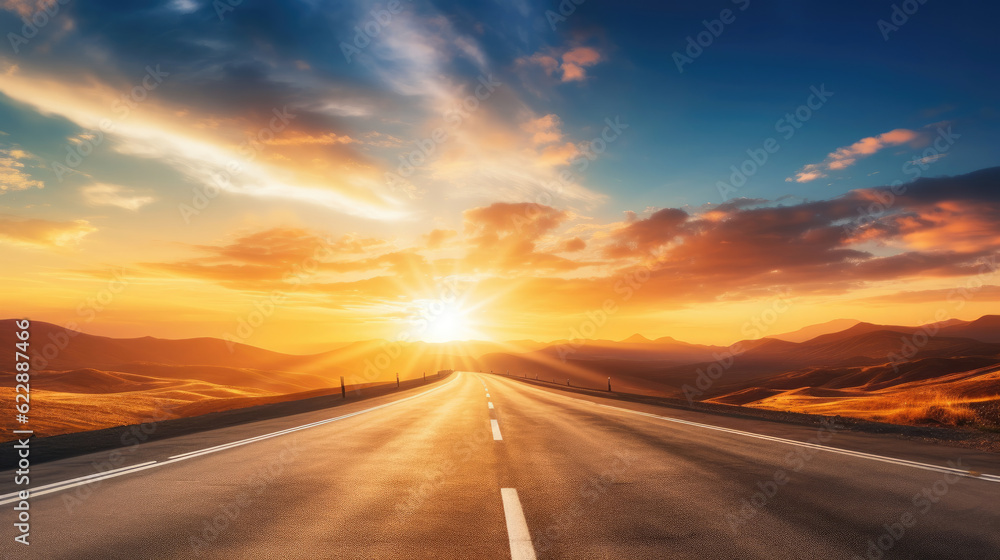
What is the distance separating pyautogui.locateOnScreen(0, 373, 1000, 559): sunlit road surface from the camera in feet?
12.2

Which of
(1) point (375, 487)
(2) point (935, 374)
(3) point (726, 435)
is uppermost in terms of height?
(1) point (375, 487)

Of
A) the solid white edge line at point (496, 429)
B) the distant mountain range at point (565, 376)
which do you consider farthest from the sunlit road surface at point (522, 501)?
the distant mountain range at point (565, 376)

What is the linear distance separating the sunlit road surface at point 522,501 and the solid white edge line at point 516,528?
0.08 ft

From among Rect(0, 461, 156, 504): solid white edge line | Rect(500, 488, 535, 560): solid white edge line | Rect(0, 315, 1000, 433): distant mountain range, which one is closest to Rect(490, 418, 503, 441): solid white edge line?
Rect(500, 488, 535, 560): solid white edge line

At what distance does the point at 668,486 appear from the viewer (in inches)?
216

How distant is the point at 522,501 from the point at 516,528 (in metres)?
0.89

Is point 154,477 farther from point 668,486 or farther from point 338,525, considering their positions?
point 668,486

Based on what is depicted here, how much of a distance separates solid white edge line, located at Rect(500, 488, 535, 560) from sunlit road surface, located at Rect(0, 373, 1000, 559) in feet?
0.08

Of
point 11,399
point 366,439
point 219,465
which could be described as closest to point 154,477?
point 219,465

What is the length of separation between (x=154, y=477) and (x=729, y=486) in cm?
751

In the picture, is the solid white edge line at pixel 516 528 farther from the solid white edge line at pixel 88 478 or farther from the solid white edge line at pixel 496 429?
the solid white edge line at pixel 88 478

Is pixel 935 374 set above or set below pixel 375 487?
below

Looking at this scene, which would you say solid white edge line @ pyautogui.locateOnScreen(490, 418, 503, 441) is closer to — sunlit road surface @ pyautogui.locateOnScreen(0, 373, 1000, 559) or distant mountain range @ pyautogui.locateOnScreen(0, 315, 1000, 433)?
sunlit road surface @ pyautogui.locateOnScreen(0, 373, 1000, 559)

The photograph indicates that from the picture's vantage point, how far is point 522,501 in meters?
4.86
